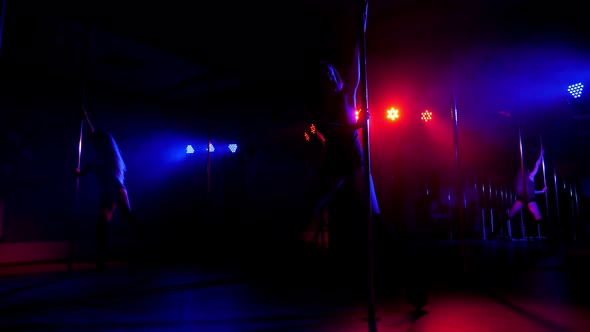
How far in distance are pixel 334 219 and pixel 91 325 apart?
169 inches

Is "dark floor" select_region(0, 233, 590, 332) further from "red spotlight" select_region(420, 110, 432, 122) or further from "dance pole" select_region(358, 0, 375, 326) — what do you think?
"red spotlight" select_region(420, 110, 432, 122)

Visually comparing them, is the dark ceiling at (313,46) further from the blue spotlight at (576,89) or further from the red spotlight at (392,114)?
the red spotlight at (392,114)

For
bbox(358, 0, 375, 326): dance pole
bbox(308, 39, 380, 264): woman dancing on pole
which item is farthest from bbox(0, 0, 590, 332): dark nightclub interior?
bbox(308, 39, 380, 264): woman dancing on pole

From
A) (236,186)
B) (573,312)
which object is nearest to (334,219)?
(573,312)

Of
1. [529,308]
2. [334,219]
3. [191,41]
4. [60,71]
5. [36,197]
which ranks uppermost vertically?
[60,71]

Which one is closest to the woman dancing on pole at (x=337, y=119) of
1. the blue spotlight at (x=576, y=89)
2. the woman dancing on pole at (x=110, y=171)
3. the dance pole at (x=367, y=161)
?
the dance pole at (x=367, y=161)

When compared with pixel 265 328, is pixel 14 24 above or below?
above

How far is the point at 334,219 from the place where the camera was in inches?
245

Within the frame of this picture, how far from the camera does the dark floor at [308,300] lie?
232 cm

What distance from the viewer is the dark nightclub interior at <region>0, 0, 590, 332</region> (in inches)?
114

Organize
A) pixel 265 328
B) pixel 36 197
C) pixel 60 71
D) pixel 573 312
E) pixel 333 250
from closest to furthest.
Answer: pixel 265 328, pixel 573 312, pixel 333 250, pixel 36 197, pixel 60 71

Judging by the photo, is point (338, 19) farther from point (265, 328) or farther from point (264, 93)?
point (265, 328)

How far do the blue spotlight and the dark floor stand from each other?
5.05 meters

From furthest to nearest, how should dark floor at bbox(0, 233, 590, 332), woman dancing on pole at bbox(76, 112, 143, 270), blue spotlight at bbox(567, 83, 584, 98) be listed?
blue spotlight at bbox(567, 83, 584, 98)
woman dancing on pole at bbox(76, 112, 143, 270)
dark floor at bbox(0, 233, 590, 332)
